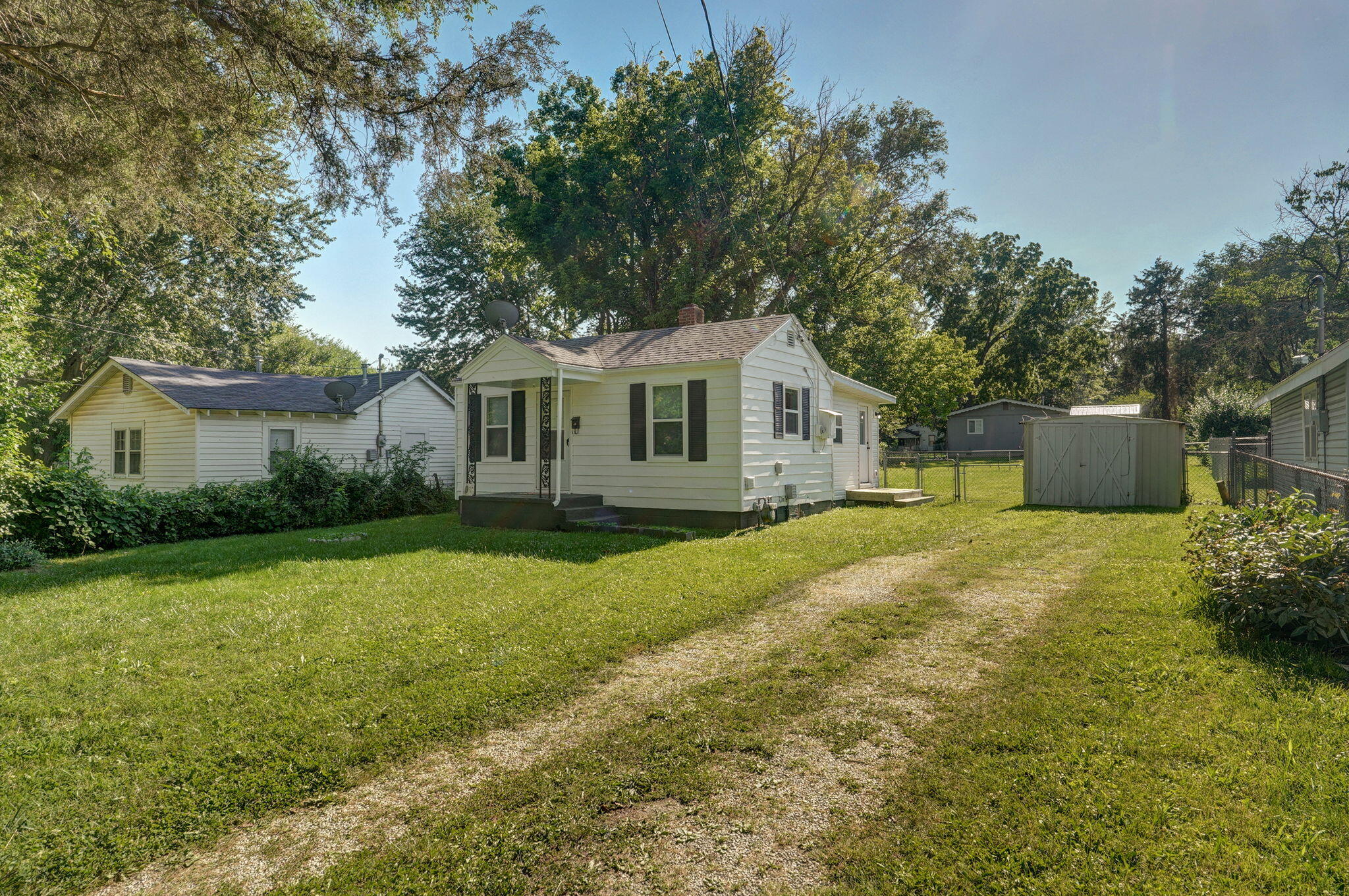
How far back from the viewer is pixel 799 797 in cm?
301

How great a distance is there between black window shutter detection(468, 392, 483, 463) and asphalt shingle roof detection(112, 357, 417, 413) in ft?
25.2

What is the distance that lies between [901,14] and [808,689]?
9.98 meters

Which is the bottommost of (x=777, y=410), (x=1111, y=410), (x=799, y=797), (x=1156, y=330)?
(x=799, y=797)

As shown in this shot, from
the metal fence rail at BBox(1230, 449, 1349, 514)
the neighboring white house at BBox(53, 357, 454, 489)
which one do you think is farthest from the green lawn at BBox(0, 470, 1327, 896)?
the neighboring white house at BBox(53, 357, 454, 489)

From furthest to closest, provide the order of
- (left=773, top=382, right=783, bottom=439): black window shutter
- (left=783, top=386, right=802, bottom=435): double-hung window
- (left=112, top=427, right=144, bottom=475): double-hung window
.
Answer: (left=112, top=427, right=144, bottom=475): double-hung window, (left=783, top=386, right=802, bottom=435): double-hung window, (left=773, top=382, right=783, bottom=439): black window shutter

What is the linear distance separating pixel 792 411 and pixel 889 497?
12.9 feet

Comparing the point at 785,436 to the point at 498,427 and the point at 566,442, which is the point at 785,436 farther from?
the point at 498,427

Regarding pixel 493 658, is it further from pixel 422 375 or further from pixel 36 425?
pixel 36 425

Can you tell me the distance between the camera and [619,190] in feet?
77.6

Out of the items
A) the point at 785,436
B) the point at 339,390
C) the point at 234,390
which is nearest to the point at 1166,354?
the point at 785,436

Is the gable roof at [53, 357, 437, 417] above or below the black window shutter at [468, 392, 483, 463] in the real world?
above

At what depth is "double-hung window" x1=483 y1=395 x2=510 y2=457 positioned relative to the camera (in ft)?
43.0

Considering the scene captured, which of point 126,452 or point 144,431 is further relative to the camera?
point 126,452

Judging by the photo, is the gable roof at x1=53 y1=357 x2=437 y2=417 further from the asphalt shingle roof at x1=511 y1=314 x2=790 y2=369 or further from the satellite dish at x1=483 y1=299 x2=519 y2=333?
the asphalt shingle roof at x1=511 y1=314 x2=790 y2=369
